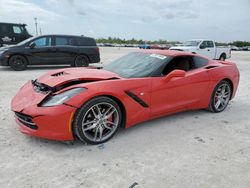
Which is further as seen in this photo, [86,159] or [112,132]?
[112,132]

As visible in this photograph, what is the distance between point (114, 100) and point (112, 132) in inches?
17.9

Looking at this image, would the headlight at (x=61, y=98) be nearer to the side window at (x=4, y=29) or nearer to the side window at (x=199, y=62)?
the side window at (x=199, y=62)

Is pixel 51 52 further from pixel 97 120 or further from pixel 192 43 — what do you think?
pixel 192 43

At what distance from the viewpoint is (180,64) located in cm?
417

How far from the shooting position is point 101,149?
3070 millimetres

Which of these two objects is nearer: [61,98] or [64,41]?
[61,98]

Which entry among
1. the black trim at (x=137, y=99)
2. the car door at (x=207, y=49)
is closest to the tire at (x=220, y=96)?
the black trim at (x=137, y=99)

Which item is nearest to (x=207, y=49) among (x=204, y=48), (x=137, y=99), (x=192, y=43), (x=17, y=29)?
(x=204, y=48)

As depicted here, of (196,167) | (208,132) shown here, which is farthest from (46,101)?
(208,132)

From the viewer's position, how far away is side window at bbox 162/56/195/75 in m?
3.92

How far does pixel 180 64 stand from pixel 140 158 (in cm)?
199

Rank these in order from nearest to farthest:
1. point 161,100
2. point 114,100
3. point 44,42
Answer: point 114,100 < point 161,100 < point 44,42

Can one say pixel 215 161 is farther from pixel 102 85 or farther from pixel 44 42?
pixel 44 42

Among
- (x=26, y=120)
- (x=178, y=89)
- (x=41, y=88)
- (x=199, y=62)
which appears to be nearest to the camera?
(x=26, y=120)
